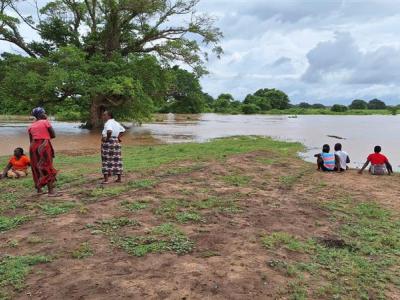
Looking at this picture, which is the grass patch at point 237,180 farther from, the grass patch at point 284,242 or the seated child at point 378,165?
the seated child at point 378,165

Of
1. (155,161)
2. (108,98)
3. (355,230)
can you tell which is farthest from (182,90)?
(355,230)

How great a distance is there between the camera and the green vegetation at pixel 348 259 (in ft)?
14.5

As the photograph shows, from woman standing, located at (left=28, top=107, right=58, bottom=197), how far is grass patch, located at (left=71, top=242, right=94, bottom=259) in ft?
9.80

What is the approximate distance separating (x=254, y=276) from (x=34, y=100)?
24184 millimetres

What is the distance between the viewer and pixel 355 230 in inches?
254

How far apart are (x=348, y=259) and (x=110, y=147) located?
5444 mm

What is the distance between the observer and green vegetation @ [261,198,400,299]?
174 inches

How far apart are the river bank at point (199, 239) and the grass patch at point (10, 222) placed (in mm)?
27

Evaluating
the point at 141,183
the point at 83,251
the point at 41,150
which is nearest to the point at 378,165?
the point at 141,183

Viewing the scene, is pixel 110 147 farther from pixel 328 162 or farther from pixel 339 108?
pixel 339 108

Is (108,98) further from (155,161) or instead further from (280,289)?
(280,289)

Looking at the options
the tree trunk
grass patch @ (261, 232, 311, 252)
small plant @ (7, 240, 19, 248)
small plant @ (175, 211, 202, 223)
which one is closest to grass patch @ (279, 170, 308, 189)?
small plant @ (175, 211, 202, 223)

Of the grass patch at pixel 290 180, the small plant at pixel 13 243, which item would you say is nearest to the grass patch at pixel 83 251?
the small plant at pixel 13 243

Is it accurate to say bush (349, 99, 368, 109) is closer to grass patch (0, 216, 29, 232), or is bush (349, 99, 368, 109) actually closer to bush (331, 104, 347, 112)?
bush (331, 104, 347, 112)
